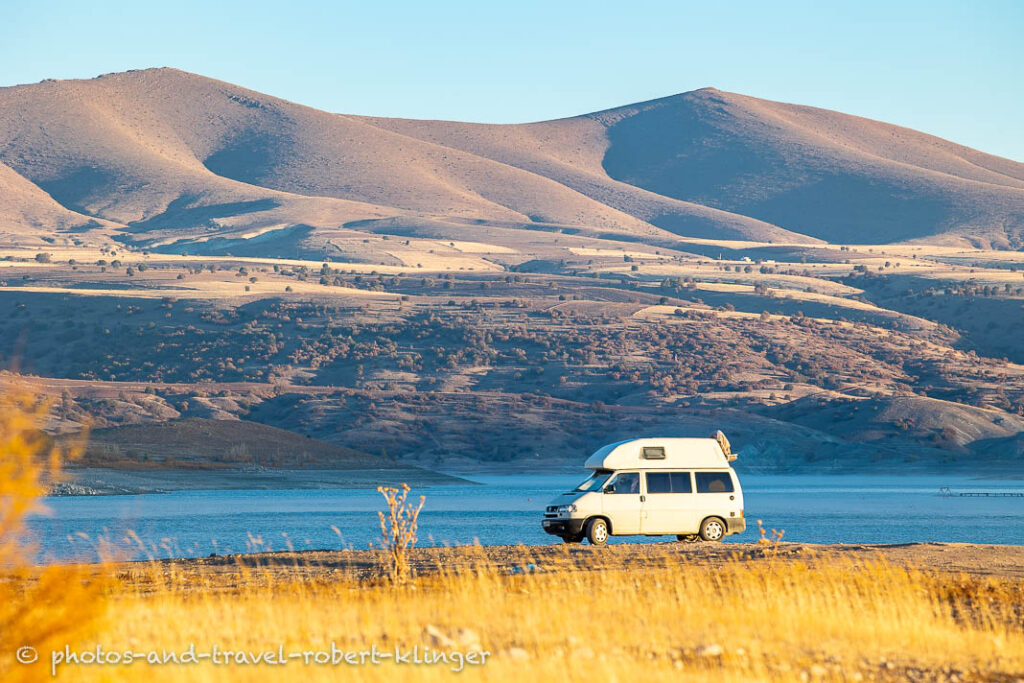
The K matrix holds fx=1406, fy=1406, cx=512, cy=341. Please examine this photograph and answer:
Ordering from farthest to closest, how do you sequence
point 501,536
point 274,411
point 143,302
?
point 143,302, point 274,411, point 501,536

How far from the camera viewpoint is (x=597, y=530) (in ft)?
90.5

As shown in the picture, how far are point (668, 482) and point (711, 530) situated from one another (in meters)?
1.31

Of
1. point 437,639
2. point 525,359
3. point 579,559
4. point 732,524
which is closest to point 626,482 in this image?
point 732,524

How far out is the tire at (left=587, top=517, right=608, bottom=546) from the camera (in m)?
27.6

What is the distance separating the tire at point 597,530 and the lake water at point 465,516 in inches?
194

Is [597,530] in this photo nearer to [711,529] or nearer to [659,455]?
[659,455]

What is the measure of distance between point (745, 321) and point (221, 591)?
12893 centimetres

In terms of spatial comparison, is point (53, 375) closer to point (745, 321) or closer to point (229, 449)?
point (229, 449)

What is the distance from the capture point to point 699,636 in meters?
13.1

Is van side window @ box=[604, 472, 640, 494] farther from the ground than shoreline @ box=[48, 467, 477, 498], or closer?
farther from the ground

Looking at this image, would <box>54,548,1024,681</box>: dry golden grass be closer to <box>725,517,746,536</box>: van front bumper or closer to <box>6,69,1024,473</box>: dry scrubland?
<box>725,517,746,536</box>: van front bumper

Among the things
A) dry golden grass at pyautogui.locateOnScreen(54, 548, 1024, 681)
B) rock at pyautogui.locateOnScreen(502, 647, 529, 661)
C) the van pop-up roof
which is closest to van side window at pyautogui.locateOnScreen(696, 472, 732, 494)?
the van pop-up roof

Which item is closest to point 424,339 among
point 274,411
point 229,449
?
Answer: point 274,411

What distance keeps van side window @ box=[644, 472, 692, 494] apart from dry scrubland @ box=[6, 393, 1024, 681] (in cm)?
724
